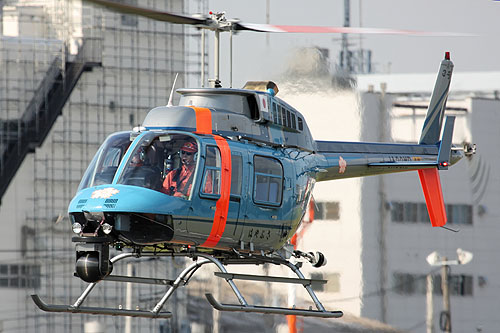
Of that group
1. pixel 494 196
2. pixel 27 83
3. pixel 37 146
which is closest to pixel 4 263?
pixel 37 146

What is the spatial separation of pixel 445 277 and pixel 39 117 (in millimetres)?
13918

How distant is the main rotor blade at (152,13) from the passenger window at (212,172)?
74.1 inches

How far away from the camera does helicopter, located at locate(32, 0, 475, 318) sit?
12.3m

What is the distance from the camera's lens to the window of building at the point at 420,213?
2661 centimetres

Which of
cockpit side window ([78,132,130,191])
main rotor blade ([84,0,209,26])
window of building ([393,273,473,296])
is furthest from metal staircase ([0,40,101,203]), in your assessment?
cockpit side window ([78,132,130,191])

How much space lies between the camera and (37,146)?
3247 centimetres

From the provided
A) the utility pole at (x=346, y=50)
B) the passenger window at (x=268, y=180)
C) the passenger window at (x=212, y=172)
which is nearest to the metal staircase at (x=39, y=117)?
the utility pole at (x=346, y=50)

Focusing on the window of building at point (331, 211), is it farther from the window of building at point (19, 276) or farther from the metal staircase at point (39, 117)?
the window of building at point (19, 276)

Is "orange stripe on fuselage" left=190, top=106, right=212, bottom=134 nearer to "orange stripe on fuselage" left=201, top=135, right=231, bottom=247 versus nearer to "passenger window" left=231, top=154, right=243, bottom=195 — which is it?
"orange stripe on fuselage" left=201, top=135, right=231, bottom=247

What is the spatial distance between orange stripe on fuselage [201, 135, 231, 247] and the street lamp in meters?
13.5

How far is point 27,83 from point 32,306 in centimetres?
723

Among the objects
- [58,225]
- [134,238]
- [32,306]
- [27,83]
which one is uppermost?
[27,83]

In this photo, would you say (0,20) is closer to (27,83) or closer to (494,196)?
(27,83)

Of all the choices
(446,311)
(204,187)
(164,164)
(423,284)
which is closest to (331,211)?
(423,284)
